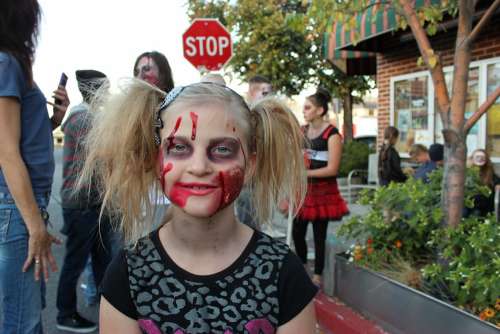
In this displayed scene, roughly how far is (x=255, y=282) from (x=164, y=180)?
0.41 m

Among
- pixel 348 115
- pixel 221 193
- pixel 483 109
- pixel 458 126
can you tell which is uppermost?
pixel 348 115

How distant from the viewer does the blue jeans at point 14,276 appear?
1991 millimetres

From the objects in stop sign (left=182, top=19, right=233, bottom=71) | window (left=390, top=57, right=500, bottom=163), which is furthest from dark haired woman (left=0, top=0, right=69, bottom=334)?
window (left=390, top=57, right=500, bottom=163)

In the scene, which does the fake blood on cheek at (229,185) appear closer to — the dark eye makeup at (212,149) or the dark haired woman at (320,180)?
the dark eye makeup at (212,149)

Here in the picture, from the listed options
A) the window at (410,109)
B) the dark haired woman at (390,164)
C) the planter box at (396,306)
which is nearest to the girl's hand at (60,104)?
the planter box at (396,306)

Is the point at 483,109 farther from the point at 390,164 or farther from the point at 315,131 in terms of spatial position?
the point at 390,164

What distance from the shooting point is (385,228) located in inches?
151

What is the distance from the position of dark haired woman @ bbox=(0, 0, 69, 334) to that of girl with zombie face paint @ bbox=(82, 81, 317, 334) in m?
0.51

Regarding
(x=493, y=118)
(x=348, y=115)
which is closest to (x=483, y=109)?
(x=493, y=118)

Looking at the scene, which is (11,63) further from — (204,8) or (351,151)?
(204,8)

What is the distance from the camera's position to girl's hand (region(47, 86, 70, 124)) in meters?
2.63

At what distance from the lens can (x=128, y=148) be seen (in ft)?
5.29

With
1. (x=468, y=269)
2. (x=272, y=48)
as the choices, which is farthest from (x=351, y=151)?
(x=468, y=269)

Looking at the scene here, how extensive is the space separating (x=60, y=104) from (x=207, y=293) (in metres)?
→ 1.70
